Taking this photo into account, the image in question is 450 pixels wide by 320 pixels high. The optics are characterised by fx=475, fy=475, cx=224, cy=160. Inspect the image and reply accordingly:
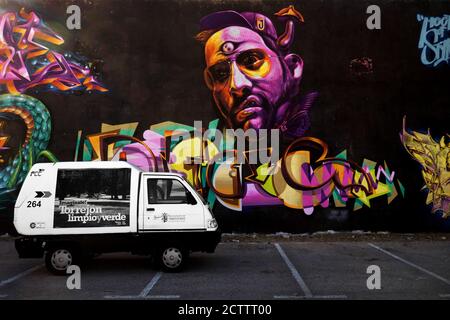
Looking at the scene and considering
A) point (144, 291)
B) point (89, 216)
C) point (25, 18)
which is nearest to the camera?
point (144, 291)

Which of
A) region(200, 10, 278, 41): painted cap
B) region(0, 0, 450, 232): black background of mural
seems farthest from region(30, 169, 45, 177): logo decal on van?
region(200, 10, 278, 41): painted cap

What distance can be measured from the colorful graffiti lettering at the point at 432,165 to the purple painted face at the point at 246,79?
12.3 ft

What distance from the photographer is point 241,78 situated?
546 inches

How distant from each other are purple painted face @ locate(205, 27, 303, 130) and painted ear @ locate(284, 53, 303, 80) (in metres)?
0.07

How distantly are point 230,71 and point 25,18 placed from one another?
6.10 metres

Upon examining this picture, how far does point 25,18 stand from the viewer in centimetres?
1370

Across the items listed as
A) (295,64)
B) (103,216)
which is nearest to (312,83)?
(295,64)

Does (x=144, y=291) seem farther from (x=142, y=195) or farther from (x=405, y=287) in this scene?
(x=405, y=287)

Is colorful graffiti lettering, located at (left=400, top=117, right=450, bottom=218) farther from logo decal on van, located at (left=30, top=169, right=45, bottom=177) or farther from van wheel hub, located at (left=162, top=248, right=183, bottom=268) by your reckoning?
logo decal on van, located at (left=30, top=169, right=45, bottom=177)

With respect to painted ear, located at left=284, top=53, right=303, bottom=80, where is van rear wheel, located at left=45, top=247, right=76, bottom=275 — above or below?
below

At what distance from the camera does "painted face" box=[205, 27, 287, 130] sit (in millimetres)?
13836

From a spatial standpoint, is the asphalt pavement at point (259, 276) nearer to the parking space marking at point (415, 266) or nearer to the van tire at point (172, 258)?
the parking space marking at point (415, 266)

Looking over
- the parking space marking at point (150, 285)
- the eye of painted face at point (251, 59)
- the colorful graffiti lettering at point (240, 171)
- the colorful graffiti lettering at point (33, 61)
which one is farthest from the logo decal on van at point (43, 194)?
the eye of painted face at point (251, 59)

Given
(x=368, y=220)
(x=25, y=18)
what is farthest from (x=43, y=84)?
(x=368, y=220)
